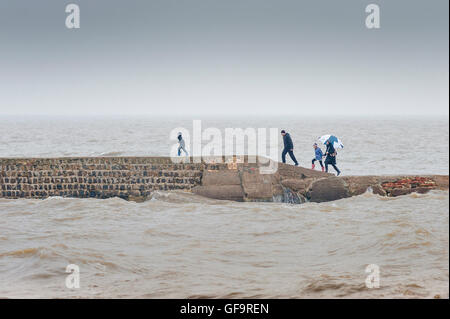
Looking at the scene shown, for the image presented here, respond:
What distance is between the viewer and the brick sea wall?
15.8 metres

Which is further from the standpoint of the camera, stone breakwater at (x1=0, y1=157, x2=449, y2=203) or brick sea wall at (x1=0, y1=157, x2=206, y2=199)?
brick sea wall at (x1=0, y1=157, x2=206, y2=199)

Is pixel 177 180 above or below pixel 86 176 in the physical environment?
below

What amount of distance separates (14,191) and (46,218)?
304 cm

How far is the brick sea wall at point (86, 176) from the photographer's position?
1584cm

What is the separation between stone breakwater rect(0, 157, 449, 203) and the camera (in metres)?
15.5

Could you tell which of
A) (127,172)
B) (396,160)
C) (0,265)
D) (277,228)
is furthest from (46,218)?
(396,160)

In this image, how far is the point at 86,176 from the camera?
15906 millimetres

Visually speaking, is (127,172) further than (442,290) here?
Yes

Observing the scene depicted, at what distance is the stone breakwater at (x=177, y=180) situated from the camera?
1552 cm

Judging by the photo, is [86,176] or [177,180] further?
[86,176]

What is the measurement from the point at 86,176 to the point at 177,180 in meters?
2.58

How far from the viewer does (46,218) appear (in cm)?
1345

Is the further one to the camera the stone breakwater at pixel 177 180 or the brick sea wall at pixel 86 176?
the brick sea wall at pixel 86 176

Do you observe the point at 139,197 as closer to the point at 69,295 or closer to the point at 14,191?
the point at 14,191
